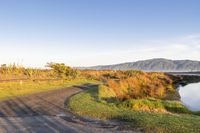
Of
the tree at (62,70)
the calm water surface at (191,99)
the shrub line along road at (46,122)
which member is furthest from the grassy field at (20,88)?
the calm water surface at (191,99)

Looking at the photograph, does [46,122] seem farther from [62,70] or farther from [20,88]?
[62,70]

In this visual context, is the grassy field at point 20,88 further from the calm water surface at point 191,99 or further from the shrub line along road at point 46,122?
the calm water surface at point 191,99

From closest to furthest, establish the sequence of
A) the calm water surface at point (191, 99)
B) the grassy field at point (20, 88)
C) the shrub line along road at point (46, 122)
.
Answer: the shrub line along road at point (46, 122), the grassy field at point (20, 88), the calm water surface at point (191, 99)

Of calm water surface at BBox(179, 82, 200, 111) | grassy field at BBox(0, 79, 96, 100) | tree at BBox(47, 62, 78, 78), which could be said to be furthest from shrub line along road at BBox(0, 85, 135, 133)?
tree at BBox(47, 62, 78, 78)

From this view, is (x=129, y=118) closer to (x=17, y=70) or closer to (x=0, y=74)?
(x=0, y=74)

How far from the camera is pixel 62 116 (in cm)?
1898

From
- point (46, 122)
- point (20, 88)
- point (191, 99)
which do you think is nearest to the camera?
point (46, 122)

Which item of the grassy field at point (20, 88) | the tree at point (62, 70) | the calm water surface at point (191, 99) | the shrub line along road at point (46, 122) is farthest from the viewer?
the tree at point (62, 70)

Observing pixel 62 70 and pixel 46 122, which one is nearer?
pixel 46 122

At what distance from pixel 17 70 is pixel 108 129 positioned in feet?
145

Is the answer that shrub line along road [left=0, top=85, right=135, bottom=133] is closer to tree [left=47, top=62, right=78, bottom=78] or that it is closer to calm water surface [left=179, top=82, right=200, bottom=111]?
calm water surface [left=179, top=82, right=200, bottom=111]

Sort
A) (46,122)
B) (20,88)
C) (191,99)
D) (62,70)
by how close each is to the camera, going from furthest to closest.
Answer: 1. (62,70)
2. (191,99)
3. (20,88)
4. (46,122)

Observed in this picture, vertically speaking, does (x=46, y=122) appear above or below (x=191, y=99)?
above

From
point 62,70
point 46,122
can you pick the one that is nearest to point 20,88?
point 46,122
